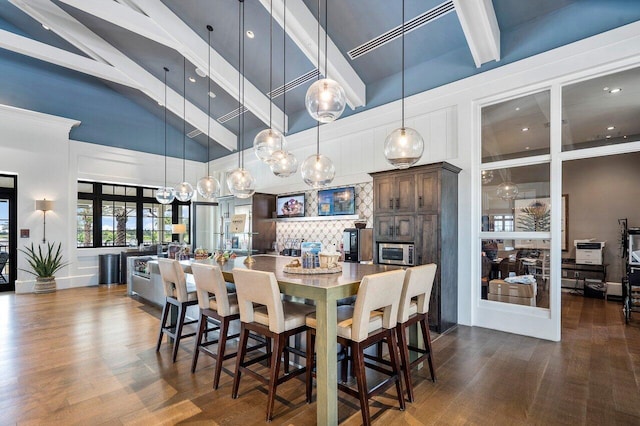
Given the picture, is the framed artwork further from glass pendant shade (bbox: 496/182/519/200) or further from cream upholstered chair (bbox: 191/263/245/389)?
cream upholstered chair (bbox: 191/263/245/389)

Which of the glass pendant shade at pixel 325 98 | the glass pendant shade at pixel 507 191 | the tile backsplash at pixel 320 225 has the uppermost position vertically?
the glass pendant shade at pixel 325 98

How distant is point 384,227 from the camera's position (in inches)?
185

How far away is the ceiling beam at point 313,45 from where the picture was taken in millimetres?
4387

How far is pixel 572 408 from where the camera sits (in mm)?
2420

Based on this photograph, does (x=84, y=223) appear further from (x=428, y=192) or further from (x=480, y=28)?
(x=480, y=28)

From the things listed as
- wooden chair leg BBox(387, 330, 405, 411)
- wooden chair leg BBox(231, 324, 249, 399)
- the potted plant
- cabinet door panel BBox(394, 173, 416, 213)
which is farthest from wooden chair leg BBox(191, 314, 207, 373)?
the potted plant

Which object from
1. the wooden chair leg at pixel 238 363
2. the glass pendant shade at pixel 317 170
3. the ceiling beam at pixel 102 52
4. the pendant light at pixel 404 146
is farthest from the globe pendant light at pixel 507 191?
the ceiling beam at pixel 102 52

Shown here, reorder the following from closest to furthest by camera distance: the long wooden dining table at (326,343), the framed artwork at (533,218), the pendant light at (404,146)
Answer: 1. the long wooden dining table at (326,343)
2. the pendant light at (404,146)
3. the framed artwork at (533,218)

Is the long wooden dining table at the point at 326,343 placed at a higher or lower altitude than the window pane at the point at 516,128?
lower

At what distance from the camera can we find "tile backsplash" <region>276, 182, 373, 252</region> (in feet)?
19.7

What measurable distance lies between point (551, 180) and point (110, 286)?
29.2 feet

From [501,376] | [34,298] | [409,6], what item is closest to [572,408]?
[501,376]

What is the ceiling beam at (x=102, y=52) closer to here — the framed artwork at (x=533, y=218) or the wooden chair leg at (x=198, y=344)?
the wooden chair leg at (x=198, y=344)

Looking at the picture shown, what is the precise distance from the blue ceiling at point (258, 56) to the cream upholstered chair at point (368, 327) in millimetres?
3579
